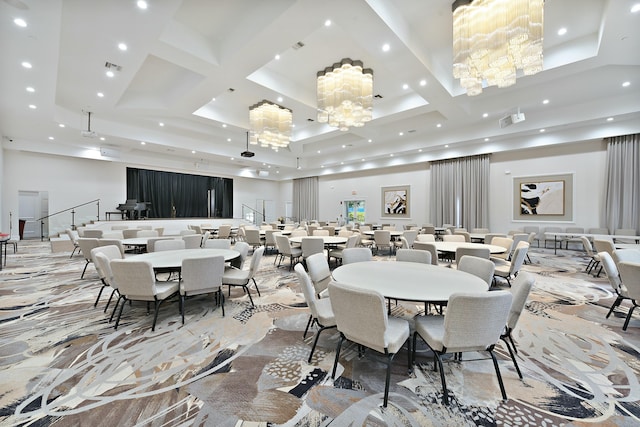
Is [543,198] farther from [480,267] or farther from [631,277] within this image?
[480,267]

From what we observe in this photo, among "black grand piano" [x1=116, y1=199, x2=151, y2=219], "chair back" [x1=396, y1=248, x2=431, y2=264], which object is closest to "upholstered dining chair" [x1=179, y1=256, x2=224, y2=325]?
"chair back" [x1=396, y1=248, x2=431, y2=264]

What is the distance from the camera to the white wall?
35.1 feet

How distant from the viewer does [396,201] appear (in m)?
13.3

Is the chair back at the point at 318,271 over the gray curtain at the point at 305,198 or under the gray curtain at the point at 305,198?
under

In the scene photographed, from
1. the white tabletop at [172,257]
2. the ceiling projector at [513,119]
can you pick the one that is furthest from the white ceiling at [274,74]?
the white tabletop at [172,257]

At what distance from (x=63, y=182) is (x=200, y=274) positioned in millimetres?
13307

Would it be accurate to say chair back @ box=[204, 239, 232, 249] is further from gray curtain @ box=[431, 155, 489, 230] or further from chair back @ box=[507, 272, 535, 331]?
gray curtain @ box=[431, 155, 489, 230]

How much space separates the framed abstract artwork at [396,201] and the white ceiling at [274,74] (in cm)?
188

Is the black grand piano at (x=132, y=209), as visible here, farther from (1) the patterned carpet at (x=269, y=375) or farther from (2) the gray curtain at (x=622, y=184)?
(2) the gray curtain at (x=622, y=184)

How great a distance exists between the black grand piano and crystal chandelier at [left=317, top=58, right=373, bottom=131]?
10.5 m

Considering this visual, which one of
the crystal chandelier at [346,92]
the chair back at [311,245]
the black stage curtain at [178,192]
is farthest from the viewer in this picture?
the black stage curtain at [178,192]

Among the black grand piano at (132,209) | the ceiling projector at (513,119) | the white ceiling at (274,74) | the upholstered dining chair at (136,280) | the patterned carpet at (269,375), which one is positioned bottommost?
the patterned carpet at (269,375)

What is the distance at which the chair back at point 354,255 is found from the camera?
3.77 m

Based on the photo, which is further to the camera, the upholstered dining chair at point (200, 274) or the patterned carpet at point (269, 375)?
the upholstered dining chair at point (200, 274)
